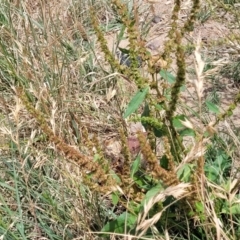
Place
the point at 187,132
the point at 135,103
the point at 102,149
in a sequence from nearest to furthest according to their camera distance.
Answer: the point at 135,103 < the point at 187,132 < the point at 102,149

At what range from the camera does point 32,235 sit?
1.79m

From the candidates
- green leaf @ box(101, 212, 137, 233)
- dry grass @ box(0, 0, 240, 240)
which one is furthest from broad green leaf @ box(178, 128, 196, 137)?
green leaf @ box(101, 212, 137, 233)

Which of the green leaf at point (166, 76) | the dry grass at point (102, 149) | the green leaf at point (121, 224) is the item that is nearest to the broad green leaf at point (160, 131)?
the dry grass at point (102, 149)

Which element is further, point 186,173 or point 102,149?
point 102,149

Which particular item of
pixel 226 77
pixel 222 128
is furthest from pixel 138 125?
pixel 226 77

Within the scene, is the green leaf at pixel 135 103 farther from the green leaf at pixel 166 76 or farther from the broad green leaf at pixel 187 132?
the broad green leaf at pixel 187 132

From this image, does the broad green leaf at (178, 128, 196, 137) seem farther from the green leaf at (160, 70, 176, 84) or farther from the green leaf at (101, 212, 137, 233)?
the green leaf at (101, 212, 137, 233)

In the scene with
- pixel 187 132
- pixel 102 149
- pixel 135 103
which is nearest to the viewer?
pixel 135 103

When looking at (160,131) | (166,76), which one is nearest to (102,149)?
(160,131)

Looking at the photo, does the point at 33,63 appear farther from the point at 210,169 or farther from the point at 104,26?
the point at 210,169

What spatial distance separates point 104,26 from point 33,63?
774mm

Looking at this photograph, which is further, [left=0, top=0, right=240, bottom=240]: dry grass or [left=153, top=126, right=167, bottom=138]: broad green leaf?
[left=153, top=126, right=167, bottom=138]: broad green leaf

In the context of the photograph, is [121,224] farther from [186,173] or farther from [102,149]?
[102,149]

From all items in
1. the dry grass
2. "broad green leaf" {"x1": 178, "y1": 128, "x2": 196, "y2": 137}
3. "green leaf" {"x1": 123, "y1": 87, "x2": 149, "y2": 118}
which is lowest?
the dry grass
